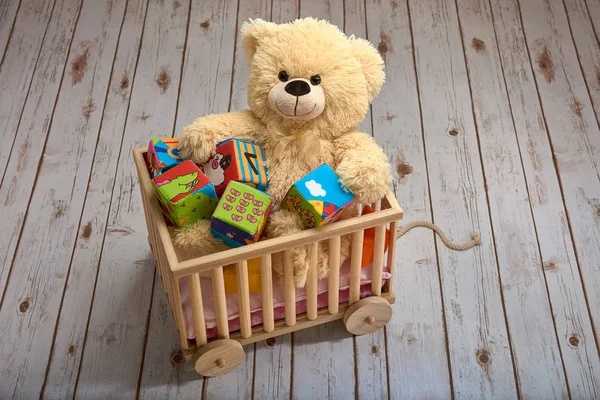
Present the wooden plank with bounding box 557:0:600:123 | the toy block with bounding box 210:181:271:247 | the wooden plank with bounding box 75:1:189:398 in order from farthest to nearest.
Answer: the wooden plank with bounding box 557:0:600:123 → the wooden plank with bounding box 75:1:189:398 → the toy block with bounding box 210:181:271:247

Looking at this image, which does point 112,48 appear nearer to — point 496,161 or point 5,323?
point 5,323

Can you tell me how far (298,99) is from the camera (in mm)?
1226

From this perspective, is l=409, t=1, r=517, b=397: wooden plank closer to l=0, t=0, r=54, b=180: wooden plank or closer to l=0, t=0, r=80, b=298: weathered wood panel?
l=0, t=0, r=80, b=298: weathered wood panel

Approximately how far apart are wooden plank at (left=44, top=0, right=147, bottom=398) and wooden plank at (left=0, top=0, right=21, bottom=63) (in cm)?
35

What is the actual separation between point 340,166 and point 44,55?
1.28 metres

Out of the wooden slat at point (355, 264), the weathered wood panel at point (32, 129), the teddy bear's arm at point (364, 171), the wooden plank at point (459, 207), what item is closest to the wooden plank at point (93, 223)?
the weathered wood panel at point (32, 129)

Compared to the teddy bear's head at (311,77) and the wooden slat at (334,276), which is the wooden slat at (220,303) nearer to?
the wooden slat at (334,276)

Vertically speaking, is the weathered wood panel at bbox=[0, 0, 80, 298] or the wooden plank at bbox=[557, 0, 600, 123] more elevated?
the wooden plank at bbox=[557, 0, 600, 123]

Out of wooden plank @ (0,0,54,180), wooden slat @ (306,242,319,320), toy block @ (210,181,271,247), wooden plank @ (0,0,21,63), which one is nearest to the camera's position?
toy block @ (210,181,271,247)

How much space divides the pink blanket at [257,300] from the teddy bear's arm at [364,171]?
228 millimetres

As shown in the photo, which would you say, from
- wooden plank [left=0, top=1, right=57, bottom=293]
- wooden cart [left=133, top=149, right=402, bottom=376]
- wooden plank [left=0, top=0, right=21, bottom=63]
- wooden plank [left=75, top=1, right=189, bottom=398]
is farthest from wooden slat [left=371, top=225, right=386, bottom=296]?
wooden plank [left=0, top=0, right=21, bottom=63]

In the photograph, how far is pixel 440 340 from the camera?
1530mm

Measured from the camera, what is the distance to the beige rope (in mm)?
1683

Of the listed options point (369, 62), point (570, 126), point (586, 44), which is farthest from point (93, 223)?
point (586, 44)
